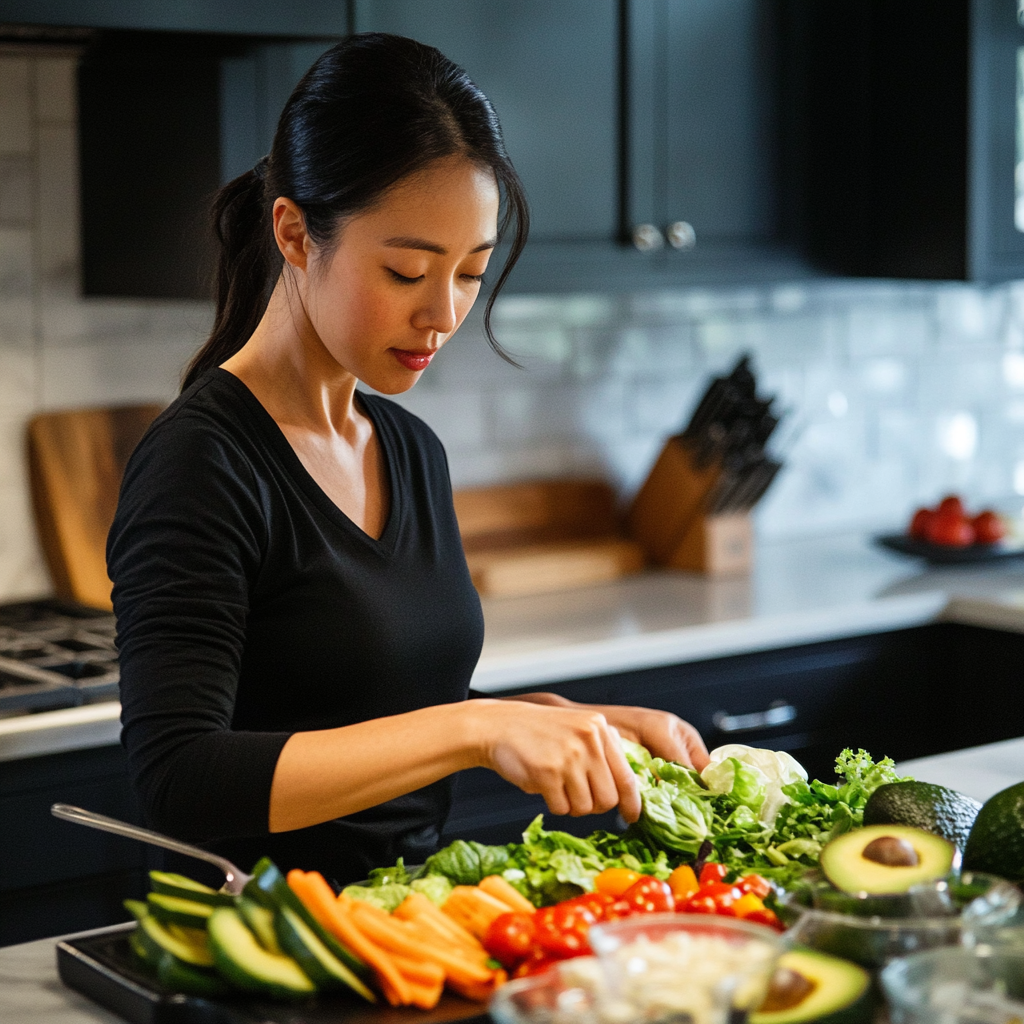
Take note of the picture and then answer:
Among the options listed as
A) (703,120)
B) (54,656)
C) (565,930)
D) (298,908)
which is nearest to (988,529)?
(703,120)

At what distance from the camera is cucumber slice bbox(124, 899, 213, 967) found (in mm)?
1165

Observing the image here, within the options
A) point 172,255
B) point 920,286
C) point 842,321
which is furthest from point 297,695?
point 920,286

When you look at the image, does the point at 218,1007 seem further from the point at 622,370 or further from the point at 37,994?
the point at 622,370

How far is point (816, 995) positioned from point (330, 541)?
77 centimetres

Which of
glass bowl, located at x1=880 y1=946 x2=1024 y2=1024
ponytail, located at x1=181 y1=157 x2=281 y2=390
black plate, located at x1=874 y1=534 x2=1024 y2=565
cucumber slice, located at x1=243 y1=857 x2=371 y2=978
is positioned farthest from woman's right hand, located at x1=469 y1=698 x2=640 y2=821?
black plate, located at x1=874 y1=534 x2=1024 y2=565

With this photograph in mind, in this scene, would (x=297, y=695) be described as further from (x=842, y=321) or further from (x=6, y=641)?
(x=842, y=321)

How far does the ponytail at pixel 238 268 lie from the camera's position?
179cm

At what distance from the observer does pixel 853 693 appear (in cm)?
314

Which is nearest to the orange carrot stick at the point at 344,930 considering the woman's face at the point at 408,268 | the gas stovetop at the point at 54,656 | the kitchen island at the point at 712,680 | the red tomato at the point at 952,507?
the woman's face at the point at 408,268

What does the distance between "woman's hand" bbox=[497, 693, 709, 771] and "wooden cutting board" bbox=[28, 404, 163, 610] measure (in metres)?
1.50

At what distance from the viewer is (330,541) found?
1.62 m

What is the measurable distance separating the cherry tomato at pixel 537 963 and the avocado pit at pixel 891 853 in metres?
0.26

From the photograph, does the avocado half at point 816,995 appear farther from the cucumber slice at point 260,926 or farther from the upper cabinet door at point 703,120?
the upper cabinet door at point 703,120

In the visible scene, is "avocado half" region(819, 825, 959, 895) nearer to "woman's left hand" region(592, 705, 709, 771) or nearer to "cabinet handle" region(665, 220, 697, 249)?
"woman's left hand" region(592, 705, 709, 771)
